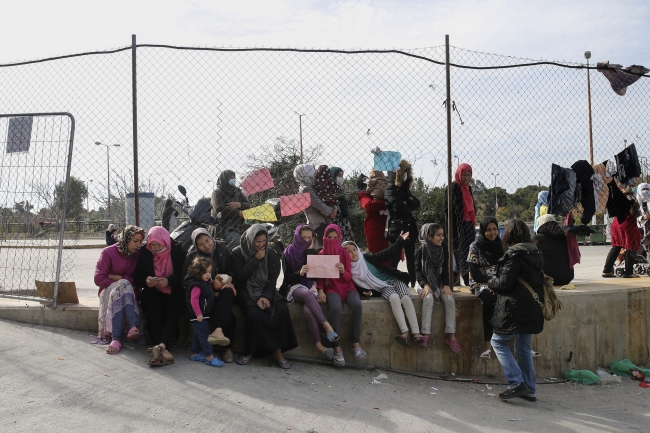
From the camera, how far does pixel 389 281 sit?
6098mm

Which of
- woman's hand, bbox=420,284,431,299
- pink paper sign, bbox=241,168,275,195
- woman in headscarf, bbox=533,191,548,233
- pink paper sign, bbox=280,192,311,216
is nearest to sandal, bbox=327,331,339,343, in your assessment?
woman's hand, bbox=420,284,431,299

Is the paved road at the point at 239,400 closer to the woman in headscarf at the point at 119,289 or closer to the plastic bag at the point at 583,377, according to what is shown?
the woman in headscarf at the point at 119,289

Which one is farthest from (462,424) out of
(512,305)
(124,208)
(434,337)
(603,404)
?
(124,208)

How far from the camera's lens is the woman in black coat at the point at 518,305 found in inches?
199

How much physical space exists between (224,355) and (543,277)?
10.1 feet

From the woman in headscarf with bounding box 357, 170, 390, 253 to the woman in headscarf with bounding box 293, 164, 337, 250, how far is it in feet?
1.66

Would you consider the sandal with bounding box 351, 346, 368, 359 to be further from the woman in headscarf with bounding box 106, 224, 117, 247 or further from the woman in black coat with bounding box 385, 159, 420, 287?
the woman in headscarf with bounding box 106, 224, 117, 247

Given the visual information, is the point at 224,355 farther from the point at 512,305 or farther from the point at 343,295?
the point at 512,305

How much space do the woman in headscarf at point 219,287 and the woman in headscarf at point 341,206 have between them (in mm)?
1784

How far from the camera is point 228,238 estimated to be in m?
6.25

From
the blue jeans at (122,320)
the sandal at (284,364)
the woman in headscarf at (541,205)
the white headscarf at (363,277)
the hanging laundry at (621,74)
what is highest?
the hanging laundry at (621,74)

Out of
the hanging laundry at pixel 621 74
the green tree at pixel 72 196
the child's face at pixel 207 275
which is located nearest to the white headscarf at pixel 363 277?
the child's face at pixel 207 275

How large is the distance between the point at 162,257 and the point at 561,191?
4.92m

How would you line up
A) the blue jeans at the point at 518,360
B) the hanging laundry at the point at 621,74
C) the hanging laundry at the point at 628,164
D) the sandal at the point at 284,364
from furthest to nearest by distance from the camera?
the hanging laundry at the point at 628,164 < the hanging laundry at the point at 621,74 < the sandal at the point at 284,364 < the blue jeans at the point at 518,360
